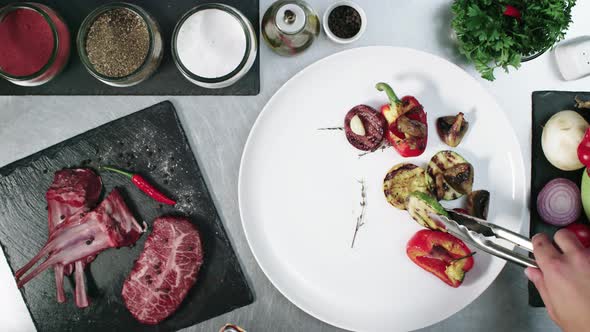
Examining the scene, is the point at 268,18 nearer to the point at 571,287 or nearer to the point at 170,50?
the point at 170,50

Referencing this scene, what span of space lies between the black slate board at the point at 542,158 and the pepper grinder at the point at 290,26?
60 centimetres

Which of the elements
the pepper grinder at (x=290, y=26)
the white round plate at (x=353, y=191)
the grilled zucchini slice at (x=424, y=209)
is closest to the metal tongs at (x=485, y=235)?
the grilled zucchini slice at (x=424, y=209)

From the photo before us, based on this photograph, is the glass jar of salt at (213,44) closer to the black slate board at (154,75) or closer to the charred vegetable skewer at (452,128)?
the black slate board at (154,75)

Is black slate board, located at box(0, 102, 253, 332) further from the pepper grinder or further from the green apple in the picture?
the green apple

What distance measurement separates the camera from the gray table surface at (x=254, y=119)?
1184 mm

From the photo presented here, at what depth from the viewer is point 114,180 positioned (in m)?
1.17

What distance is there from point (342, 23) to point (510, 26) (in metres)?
0.37

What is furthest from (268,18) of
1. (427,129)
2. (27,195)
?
(27,195)

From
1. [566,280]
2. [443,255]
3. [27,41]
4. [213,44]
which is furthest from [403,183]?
[27,41]

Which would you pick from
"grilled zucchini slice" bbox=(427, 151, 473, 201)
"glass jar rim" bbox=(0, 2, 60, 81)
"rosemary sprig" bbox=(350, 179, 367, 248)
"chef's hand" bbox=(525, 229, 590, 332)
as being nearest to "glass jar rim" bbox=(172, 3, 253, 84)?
"glass jar rim" bbox=(0, 2, 60, 81)

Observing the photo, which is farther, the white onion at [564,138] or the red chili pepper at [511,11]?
the white onion at [564,138]

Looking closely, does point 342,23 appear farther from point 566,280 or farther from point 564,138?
point 566,280

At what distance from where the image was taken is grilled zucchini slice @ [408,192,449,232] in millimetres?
1022

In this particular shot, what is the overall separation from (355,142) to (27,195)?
82cm
